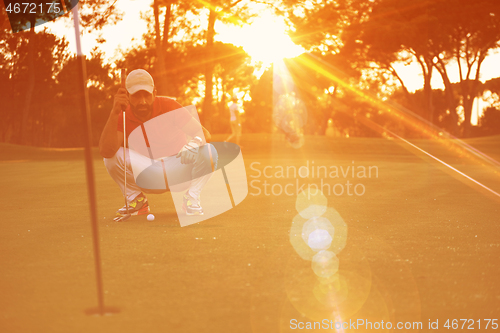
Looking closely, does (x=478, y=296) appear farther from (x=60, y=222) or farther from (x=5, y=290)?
(x=60, y=222)

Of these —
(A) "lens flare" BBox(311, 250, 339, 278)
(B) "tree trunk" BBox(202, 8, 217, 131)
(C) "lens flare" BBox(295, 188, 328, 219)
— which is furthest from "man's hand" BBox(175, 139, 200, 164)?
(B) "tree trunk" BBox(202, 8, 217, 131)

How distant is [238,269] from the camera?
13.4ft

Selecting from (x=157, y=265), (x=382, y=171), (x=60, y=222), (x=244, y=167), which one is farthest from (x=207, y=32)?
(x=157, y=265)

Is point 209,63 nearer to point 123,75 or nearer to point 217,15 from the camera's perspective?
point 217,15

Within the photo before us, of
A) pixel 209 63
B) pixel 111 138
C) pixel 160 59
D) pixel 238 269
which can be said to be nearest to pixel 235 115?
pixel 209 63

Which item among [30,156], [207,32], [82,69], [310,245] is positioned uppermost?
[207,32]

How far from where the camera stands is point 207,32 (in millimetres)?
29203

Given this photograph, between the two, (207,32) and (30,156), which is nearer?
(30,156)

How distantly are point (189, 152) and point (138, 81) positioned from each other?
947 millimetres

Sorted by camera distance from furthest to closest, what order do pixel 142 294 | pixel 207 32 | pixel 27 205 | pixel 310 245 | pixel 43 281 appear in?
pixel 207 32
pixel 27 205
pixel 310 245
pixel 43 281
pixel 142 294

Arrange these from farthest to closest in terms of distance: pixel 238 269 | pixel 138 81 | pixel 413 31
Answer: pixel 413 31, pixel 138 81, pixel 238 269

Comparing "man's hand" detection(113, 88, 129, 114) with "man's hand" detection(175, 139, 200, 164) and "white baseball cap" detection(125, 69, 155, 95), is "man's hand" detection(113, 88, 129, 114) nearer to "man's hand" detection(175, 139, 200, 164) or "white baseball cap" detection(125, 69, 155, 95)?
"white baseball cap" detection(125, 69, 155, 95)

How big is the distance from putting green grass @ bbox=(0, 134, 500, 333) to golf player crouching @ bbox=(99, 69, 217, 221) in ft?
1.13

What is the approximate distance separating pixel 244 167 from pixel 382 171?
12.8 ft
